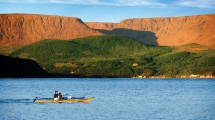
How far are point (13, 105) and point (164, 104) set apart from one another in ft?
92.4

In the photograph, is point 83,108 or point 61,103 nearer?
point 83,108

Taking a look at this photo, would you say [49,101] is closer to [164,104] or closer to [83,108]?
[83,108]

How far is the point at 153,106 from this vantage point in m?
88.2

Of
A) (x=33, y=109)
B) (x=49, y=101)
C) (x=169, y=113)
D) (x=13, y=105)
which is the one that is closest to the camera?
(x=169, y=113)

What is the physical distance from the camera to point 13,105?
89875mm

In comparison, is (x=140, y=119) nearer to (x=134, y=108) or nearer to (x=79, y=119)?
(x=79, y=119)

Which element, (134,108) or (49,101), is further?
(49,101)

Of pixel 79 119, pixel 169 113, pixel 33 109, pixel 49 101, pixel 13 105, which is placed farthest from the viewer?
pixel 49 101

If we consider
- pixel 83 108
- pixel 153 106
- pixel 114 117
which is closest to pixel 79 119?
pixel 114 117

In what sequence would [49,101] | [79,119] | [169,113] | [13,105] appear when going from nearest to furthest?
[79,119], [169,113], [13,105], [49,101]

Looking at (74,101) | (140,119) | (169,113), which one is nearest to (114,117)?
(140,119)

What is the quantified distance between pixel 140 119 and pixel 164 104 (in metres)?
22.4

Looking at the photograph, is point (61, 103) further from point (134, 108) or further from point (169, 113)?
point (169, 113)

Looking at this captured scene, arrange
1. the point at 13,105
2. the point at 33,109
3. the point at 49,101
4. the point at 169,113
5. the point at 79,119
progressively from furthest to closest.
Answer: the point at 49,101 < the point at 13,105 < the point at 33,109 < the point at 169,113 < the point at 79,119
